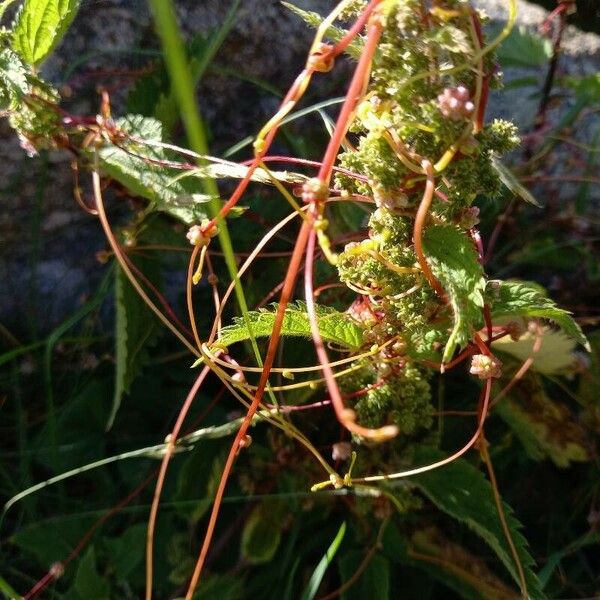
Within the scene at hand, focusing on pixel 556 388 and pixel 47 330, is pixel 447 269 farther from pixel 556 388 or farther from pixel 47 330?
pixel 47 330

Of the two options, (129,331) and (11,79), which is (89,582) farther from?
(11,79)

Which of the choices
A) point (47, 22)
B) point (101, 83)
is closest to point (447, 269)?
point (47, 22)

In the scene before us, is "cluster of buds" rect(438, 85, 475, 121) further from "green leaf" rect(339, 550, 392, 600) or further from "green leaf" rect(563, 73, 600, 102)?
"green leaf" rect(563, 73, 600, 102)

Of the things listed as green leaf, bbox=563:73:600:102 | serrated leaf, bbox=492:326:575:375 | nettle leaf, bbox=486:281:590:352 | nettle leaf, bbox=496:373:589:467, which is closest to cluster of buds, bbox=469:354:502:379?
nettle leaf, bbox=486:281:590:352

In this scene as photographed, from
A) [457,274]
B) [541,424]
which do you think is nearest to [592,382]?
[541,424]

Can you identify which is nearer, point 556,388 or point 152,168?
point 152,168
